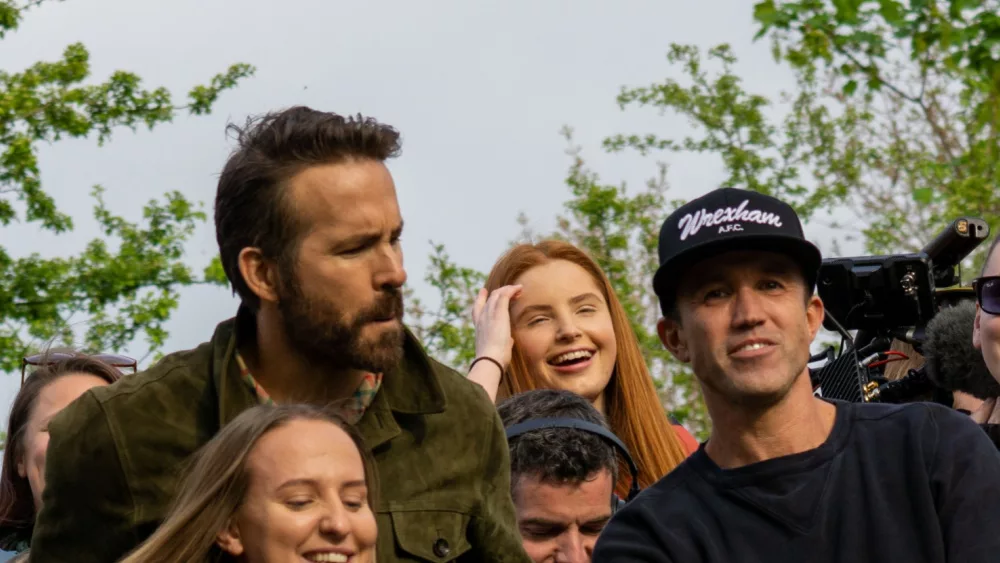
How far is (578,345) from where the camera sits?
221 inches

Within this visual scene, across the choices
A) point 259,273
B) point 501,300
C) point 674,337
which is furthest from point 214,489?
point 501,300

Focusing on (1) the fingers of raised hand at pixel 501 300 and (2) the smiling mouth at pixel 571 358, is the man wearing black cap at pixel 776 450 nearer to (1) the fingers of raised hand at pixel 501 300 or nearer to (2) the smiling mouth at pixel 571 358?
(1) the fingers of raised hand at pixel 501 300

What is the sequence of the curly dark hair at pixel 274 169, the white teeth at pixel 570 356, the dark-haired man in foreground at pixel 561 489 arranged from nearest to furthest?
the curly dark hair at pixel 274 169
the dark-haired man in foreground at pixel 561 489
the white teeth at pixel 570 356

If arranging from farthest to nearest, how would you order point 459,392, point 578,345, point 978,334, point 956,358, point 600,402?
point 600,402
point 578,345
point 956,358
point 978,334
point 459,392

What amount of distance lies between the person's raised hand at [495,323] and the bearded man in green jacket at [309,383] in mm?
946

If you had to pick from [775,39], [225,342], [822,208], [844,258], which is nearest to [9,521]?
[225,342]

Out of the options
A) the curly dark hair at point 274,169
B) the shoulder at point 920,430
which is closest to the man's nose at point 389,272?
the curly dark hair at point 274,169

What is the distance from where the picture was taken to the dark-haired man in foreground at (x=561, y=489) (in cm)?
451

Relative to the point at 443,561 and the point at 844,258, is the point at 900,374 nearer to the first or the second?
the point at 844,258

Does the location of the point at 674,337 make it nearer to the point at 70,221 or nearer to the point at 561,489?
the point at 561,489

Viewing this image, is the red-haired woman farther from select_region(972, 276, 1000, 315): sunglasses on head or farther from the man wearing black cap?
the man wearing black cap

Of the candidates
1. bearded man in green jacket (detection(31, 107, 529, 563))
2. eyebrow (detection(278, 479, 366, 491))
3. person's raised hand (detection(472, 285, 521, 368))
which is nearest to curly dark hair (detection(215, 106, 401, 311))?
bearded man in green jacket (detection(31, 107, 529, 563))

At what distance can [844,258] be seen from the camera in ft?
18.0

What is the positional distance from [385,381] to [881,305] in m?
1.97
